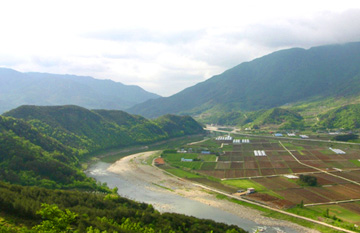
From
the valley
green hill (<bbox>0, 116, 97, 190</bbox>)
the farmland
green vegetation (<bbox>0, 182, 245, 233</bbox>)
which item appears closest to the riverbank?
the valley

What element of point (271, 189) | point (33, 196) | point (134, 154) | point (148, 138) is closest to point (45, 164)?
point (33, 196)

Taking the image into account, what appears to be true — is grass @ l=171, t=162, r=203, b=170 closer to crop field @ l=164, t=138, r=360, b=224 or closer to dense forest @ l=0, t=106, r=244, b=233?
crop field @ l=164, t=138, r=360, b=224

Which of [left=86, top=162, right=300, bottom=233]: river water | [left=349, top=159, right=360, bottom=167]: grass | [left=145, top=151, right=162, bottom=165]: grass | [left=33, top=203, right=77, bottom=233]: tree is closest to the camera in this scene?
[left=33, top=203, right=77, bottom=233]: tree

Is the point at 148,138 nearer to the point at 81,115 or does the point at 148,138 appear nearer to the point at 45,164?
the point at 81,115

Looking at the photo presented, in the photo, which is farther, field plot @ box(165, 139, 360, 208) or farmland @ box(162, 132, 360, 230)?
field plot @ box(165, 139, 360, 208)

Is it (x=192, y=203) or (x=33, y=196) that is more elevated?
(x=33, y=196)
